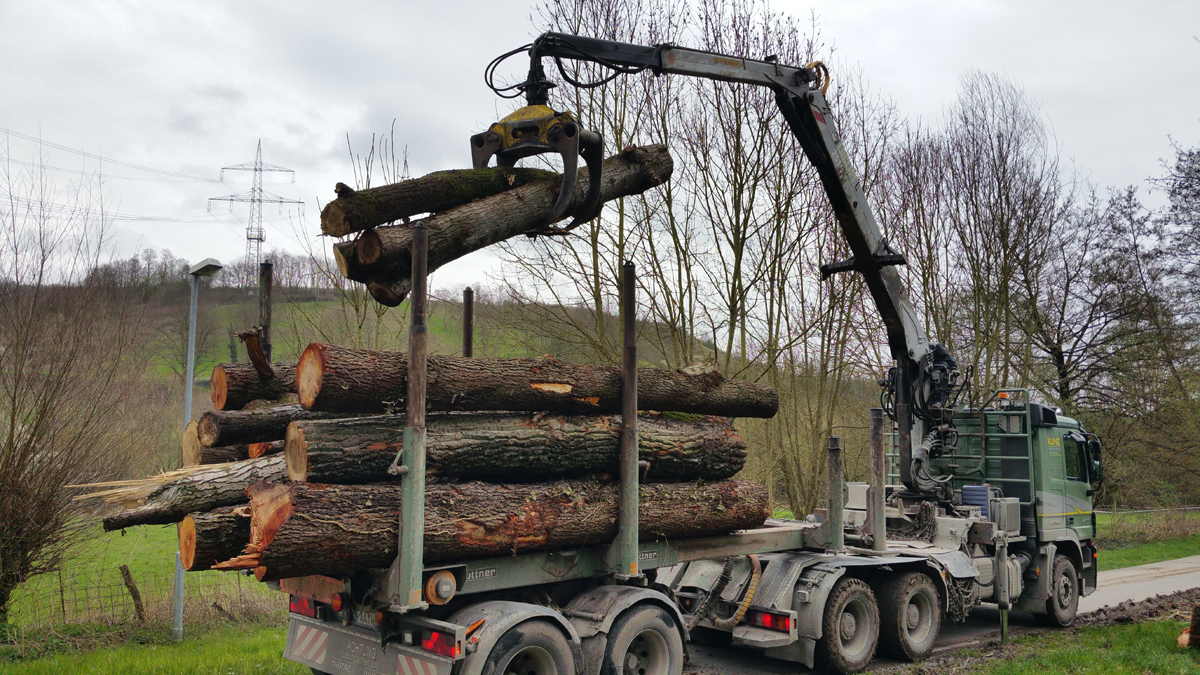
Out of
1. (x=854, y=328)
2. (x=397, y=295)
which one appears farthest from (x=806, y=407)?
(x=397, y=295)

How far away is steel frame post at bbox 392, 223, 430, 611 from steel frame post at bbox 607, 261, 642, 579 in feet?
5.62

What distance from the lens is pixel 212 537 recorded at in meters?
5.50

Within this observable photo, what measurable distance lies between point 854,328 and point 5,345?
13.3 meters

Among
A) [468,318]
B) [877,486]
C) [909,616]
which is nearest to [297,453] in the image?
[468,318]

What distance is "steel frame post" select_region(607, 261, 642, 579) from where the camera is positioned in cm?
659

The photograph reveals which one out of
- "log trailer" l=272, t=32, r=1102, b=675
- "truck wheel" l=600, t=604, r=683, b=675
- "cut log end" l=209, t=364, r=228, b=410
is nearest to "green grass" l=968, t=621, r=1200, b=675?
"log trailer" l=272, t=32, r=1102, b=675

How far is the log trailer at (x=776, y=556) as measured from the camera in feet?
18.9

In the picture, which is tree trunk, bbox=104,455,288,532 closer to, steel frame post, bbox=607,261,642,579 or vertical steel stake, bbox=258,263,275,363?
vertical steel stake, bbox=258,263,275,363

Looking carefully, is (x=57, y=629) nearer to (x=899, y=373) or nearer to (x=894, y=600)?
(x=894, y=600)

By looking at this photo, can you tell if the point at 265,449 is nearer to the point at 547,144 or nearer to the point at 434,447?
the point at 434,447

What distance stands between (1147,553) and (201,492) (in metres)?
19.0

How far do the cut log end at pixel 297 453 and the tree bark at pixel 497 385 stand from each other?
20cm

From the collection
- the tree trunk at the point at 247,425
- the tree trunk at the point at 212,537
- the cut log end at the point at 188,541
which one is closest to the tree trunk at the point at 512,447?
the tree trunk at the point at 212,537

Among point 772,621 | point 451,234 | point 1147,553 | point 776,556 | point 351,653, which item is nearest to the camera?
point 451,234
